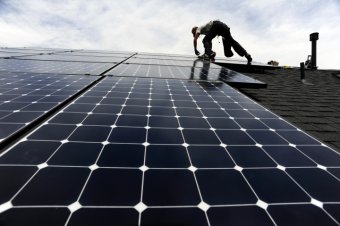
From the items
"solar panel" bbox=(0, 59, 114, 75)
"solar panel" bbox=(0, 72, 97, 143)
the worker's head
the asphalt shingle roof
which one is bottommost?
the asphalt shingle roof

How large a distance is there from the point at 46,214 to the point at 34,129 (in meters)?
2.10

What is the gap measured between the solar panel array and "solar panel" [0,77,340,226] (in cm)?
1

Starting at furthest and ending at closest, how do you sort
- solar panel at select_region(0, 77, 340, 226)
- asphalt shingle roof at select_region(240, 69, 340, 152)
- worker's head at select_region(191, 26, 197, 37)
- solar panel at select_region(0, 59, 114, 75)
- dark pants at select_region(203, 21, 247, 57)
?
1. worker's head at select_region(191, 26, 197, 37)
2. dark pants at select_region(203, 21, 247, 57)
3. solar panel at select_region(0, 59, 114, 75)
4. asphalt shingle roof at select_region(240, 69, 340, 152)
5. solar panel at select_region(0, 77, 340, 226)

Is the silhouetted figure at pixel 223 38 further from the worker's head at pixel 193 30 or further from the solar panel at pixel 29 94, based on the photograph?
the solar panel at pixel 29 94

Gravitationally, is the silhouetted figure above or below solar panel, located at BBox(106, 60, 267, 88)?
above

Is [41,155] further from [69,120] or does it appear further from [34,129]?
[69,120]

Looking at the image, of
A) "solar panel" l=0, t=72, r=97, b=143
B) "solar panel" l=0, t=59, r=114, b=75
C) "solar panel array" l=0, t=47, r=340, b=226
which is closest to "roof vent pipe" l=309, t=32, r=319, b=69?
"solar panel" l=0, t=59, r=114, b=75

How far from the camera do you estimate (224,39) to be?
17219mm

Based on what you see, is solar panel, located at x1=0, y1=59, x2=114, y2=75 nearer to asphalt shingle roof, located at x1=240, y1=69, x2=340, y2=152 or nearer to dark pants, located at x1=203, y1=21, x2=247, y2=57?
Result: asphalt shingle roof, located at x1=240, y1=69, x2=340, y2=152

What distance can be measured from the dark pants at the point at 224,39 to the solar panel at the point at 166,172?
515 inches

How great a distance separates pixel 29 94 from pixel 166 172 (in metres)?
4.56

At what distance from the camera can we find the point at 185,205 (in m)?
2.34

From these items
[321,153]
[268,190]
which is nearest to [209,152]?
[268,190]

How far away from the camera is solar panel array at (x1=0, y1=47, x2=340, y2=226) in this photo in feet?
7.29
